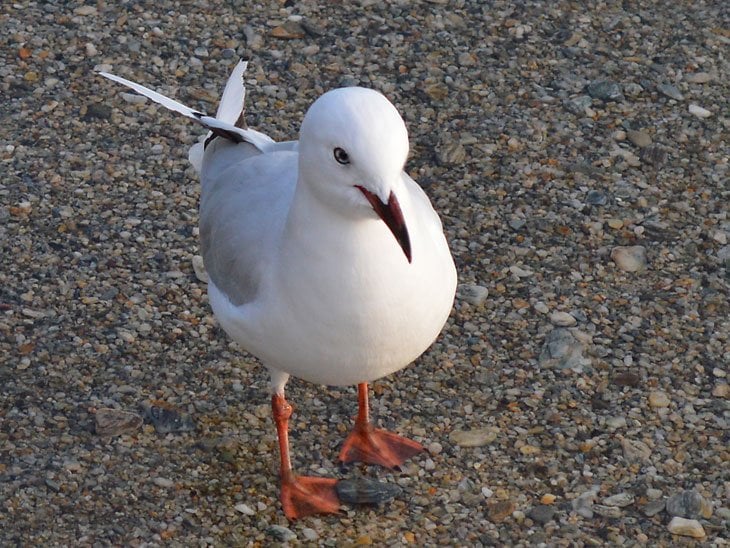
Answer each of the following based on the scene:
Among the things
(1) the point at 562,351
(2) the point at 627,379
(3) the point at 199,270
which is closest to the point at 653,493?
(2) the point at 627,379

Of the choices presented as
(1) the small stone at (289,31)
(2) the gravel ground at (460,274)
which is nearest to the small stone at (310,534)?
(2) the gravel ground at (460,274)

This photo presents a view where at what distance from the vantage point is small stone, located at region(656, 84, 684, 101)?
6.50 metres

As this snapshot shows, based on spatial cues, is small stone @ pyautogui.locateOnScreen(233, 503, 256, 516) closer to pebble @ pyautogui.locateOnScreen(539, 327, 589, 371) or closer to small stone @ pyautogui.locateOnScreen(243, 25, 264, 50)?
pebble @ pyautogui.locateOnScreen(539, 327, 589, 371)

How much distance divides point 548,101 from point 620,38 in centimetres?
71

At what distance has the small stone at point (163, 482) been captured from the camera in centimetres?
464

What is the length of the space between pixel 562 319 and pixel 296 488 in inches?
56.6

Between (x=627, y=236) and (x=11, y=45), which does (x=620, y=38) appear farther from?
(x=11, y=45)

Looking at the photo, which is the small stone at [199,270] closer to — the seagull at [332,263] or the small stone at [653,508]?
the seagull at [332,263]

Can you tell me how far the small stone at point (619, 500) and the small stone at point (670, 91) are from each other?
266 centimetres

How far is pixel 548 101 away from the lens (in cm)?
652

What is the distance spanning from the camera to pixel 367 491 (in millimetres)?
4648

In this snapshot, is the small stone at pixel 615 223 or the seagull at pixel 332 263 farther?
the small stone at pixel 615 223

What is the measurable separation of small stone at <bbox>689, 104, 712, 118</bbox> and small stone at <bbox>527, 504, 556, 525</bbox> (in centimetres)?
269

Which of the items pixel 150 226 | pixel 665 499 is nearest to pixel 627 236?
pixel 665 499
